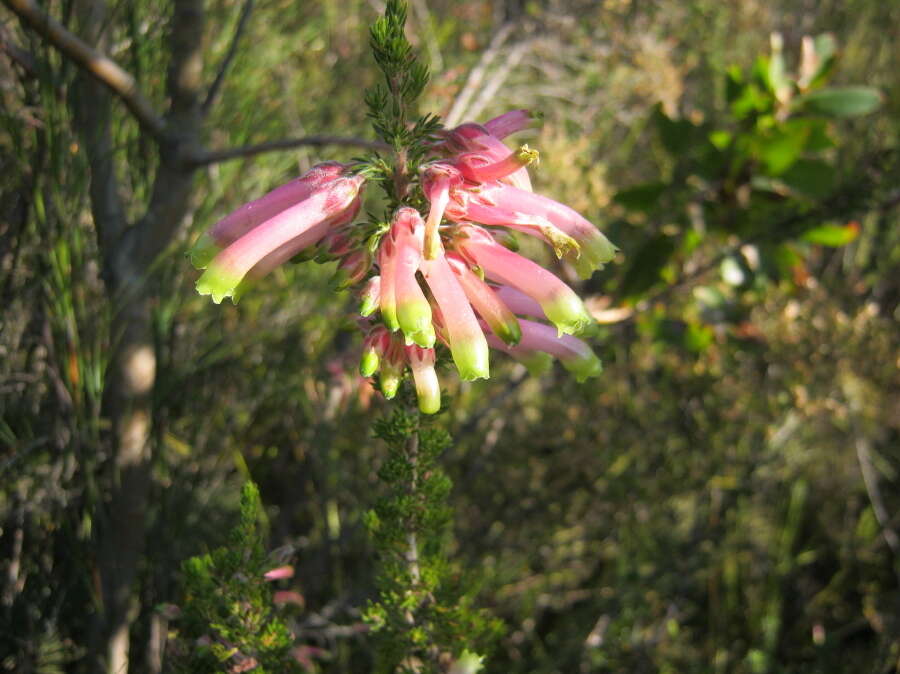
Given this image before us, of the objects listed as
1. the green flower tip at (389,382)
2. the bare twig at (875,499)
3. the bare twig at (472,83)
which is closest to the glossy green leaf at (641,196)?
the bare twig at (472,83)

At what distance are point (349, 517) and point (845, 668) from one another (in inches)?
54.3

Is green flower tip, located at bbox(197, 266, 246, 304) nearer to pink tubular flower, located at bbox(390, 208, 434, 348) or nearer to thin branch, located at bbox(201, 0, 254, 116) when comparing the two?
pink tubular flower, located at bbox(390, 208, 434, 348)

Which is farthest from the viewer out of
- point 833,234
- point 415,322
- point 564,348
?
point 833,234

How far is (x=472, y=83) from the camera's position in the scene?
209 centimetres

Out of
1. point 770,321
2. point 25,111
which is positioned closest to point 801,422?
point 770,321

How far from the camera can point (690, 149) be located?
6.77 feet

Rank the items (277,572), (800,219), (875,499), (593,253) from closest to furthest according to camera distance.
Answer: (593,253) < (277,572) < (800,219) < (875,499)

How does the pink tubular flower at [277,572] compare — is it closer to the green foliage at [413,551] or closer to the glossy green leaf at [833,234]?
the green foliage at [413,551]

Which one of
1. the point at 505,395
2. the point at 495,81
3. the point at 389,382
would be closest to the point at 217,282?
the point at 389,382

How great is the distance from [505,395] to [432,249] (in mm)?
1290

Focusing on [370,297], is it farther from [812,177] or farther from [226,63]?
[812,177]

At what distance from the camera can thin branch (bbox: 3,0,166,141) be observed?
40.5 inches

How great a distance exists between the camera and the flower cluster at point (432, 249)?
2.34ft

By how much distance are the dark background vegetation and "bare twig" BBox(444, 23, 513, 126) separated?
14 millimetres
